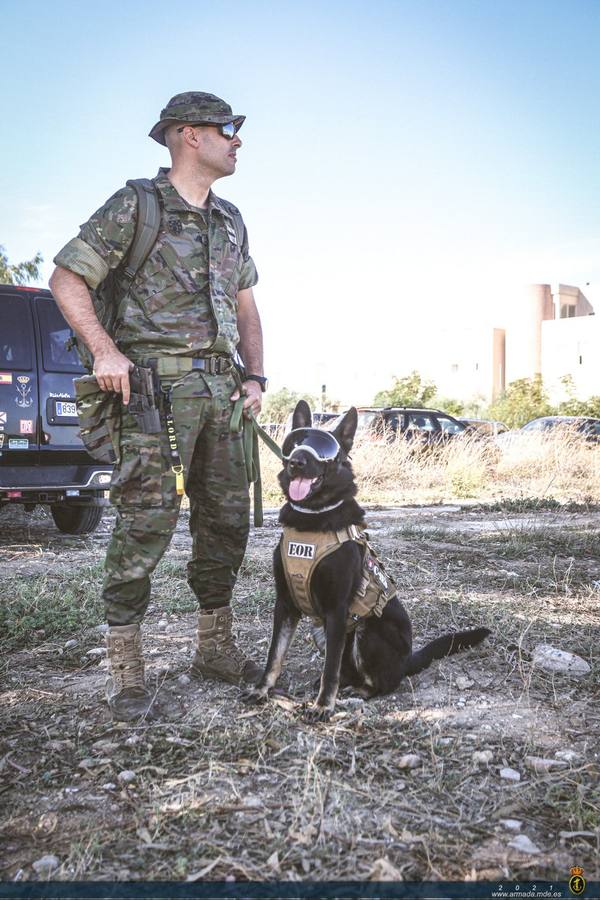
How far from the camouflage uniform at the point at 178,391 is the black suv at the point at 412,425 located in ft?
34.6

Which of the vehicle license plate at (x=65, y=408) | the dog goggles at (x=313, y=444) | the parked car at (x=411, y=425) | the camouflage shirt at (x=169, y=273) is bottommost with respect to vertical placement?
the parked car at (x=411, y=425)

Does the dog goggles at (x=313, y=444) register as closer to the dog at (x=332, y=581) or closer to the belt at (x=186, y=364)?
the dog at (x=332, y=581)

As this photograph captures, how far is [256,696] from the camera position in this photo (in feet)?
9.62

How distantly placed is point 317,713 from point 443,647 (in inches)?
34.3

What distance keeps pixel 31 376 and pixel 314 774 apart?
205 inches

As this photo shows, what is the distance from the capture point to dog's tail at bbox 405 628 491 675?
10.7 feet

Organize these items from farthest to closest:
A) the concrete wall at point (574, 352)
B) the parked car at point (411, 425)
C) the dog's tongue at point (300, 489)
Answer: the concrete wall at point (574, 352) → the parked car at point (411, 425) → the dog's tongue at point (300, 489)

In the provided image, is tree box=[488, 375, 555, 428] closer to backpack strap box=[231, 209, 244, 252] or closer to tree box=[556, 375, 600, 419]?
tree box=[556, 375, 600, 419]

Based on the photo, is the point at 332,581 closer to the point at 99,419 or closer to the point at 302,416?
the point at 302,416

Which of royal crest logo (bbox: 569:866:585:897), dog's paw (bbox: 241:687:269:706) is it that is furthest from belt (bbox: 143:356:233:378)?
royal crest logo (bbox: 569:866:585:897)

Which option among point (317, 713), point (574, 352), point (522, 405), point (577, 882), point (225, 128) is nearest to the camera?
point (577, 882)

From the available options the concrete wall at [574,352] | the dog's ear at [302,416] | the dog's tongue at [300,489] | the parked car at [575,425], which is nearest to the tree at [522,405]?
the concrete wall at [574,352]

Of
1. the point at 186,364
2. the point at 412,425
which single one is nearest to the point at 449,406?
the point at 412,425

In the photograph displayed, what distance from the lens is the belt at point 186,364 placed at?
301cm
